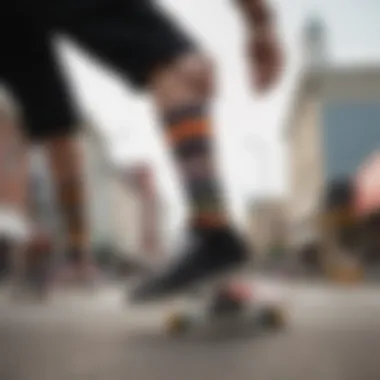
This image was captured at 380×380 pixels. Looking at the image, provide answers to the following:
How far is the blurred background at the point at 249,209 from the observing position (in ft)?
3.41

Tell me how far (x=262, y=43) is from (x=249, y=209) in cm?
26

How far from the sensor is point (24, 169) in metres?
1.11

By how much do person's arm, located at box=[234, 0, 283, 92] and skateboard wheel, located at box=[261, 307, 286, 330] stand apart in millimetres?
335

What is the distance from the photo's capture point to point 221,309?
1.07 m

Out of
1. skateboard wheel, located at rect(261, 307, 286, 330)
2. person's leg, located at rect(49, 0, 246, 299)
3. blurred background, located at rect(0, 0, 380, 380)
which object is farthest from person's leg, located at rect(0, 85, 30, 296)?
skateboard wheel, located at rect(261, 307, 286, 330)

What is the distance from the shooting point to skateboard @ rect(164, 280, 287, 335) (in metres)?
1.06

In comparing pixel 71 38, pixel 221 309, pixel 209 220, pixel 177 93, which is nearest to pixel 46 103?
pixel 71 38

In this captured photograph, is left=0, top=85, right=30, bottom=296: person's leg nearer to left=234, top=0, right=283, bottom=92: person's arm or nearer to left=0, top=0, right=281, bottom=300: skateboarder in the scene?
left=0, top=0, right=281, bottom=300: skateboarder

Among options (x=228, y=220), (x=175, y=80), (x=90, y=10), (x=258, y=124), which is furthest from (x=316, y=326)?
(x=90, y=10)

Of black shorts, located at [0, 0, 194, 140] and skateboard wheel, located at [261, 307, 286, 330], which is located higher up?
black shorts, located at [0, 0, 194, 140]

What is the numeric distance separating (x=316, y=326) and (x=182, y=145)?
1.11ft

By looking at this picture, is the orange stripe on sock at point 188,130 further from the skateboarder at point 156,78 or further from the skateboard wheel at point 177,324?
the skateboard wheel at point 177,324

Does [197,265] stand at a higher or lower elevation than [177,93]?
lower

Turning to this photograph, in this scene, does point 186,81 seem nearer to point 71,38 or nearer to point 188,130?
point 188,130
